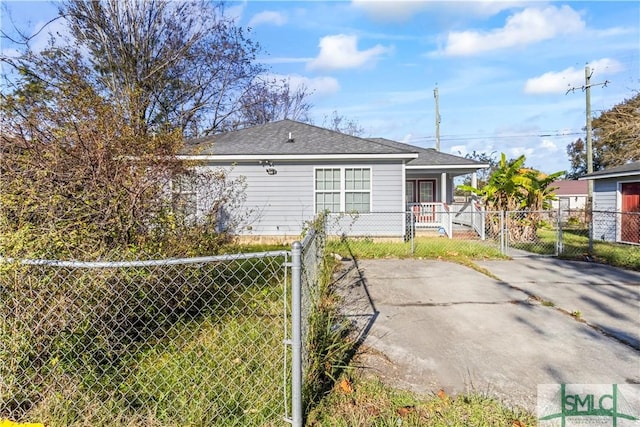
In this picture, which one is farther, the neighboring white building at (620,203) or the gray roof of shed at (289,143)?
the neighboring white building at (620,203)

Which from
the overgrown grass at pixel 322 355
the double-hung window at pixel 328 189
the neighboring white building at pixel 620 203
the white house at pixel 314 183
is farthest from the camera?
the neighboring white building at pixel 620 203

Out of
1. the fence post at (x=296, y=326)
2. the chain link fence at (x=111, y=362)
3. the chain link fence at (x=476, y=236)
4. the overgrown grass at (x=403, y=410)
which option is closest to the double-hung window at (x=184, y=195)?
the chain link fence at (x=111, y=362)

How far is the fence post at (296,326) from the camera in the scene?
2176 mm

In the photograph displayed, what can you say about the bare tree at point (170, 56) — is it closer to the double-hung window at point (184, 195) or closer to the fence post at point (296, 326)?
the double-hung window at point (184, 195)

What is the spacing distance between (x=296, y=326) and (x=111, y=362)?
1.90m

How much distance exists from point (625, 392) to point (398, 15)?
7.88m

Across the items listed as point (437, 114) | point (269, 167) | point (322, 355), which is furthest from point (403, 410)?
point (437, 114)

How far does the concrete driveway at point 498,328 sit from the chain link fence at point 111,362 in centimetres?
114

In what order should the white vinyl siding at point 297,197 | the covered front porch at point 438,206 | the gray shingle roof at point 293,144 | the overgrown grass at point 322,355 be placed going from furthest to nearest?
the covered front porch at point 438,206
the white vinyl siding at point 297,197
the gray shingle roof at point 293,144
the overgrown grass at point 322,355

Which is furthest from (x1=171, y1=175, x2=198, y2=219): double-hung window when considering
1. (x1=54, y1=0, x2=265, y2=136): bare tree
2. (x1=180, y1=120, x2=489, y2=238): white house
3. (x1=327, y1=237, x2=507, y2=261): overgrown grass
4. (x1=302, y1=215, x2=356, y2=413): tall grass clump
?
(x1=54, y1=0, x2=265, y2=136): bare tree

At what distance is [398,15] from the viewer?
805 centimetres

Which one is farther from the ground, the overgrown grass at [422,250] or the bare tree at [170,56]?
the bare tree at [170,56]

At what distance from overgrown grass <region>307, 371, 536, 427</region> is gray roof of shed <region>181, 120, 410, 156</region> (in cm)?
890

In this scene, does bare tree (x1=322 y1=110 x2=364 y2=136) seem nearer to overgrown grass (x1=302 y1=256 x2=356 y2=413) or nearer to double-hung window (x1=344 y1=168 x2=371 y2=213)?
double-hung window (x1=344 y1=168 x2=371 y2=213)
